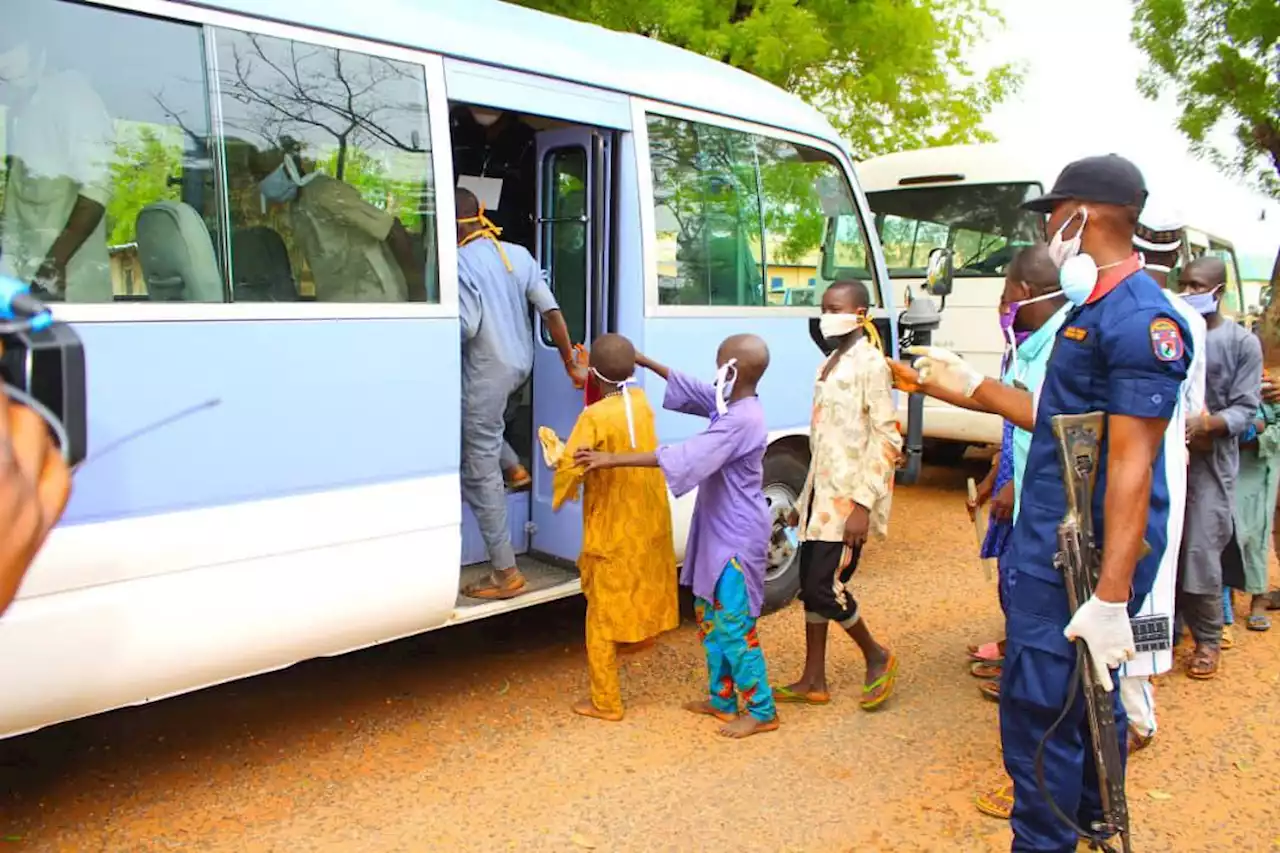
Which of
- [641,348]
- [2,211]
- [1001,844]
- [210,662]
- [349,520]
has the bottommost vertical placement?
[1001,844]

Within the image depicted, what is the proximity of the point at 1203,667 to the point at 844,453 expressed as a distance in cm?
229

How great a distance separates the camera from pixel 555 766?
4.00 m

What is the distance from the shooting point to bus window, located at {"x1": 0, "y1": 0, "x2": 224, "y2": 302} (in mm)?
3039

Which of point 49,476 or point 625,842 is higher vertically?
point 49,476

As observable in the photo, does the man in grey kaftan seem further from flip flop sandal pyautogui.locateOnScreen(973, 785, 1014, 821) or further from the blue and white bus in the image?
the blue and white bus

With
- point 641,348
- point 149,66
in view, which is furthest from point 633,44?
point 149,66

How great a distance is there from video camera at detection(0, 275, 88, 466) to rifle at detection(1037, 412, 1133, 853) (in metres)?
2.21

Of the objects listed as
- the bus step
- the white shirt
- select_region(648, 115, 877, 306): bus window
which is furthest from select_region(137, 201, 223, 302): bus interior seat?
select_region(648, 115, 877, 306): bus window

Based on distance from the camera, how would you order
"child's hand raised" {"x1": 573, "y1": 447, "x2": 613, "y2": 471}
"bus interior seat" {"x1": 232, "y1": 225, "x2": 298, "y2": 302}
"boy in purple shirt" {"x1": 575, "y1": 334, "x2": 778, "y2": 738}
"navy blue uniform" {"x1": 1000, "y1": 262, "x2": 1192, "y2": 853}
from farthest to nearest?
"boy in purple shirt" {"x1": 575, "y1": 334, "x2": 778, "y2": 738} < "child's hand raised" {"x1": 573, "y1": 447, "x2": 613, "y2": 471} < "bus interior seat" {"x1": 232, "y1": 225, "x2": 298, "y2": 302} < "navy blue uniform" {"x1": 1000, "y1": 262, "x2": 1192, "y2": 853}

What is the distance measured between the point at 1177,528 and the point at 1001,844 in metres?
1.31

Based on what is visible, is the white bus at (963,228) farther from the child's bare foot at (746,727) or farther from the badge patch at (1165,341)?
the badge patch at (1165,341)

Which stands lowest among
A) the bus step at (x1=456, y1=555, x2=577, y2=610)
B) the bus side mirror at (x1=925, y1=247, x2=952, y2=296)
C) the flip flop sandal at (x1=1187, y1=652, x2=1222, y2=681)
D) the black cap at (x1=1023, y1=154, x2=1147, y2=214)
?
the flip flop sandal at (x1=1187, y1=652, x2=1222, y2=681)

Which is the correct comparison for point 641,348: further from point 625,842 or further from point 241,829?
point 241,829

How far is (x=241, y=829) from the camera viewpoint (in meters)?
3.51
